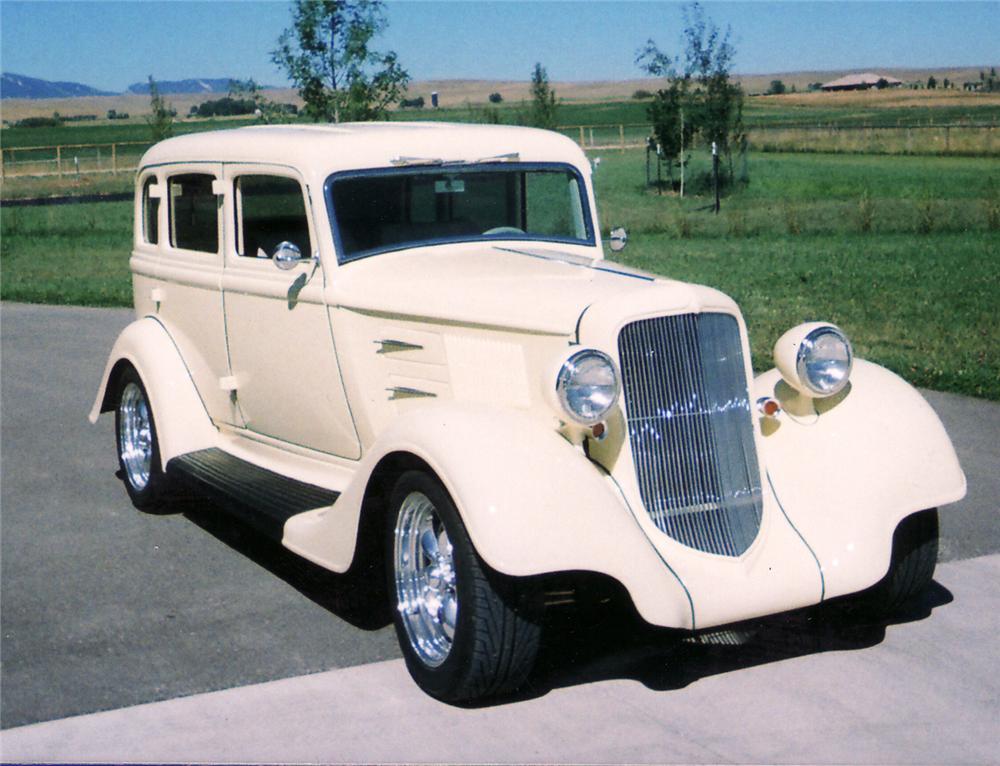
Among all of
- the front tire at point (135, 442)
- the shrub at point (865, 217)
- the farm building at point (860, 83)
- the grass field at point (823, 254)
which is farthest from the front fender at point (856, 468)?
the farm building at point (860, 83)

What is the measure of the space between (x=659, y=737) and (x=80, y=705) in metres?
2.03

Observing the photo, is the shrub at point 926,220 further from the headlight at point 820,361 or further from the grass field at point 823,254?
the headlight at point 820,361

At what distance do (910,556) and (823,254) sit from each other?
13625 millimetres

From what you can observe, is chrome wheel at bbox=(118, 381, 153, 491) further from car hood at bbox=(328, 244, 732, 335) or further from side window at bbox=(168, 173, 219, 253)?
car hood at bbox=(328, 244, 732, 335)

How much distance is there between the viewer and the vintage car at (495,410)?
412 cm

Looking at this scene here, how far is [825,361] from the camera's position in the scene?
4.88 meters

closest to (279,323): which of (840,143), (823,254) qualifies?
(823,254)

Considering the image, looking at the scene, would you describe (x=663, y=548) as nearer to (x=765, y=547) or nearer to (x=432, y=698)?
(x=765, y=547)

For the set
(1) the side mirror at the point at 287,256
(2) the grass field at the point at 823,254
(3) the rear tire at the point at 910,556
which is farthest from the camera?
(2) the grass field at the point at 823,254

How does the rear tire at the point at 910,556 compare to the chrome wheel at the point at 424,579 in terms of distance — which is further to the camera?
the rear tire at the point at 910,556

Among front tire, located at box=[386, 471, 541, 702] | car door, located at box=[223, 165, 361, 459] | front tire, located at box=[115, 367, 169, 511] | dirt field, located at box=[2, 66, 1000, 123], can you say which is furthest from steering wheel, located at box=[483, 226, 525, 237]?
dirt field, located at box=[2, 66, 1000, 123]

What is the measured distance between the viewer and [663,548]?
14.0ft

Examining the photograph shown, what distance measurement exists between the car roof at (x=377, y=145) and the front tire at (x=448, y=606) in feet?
6.16

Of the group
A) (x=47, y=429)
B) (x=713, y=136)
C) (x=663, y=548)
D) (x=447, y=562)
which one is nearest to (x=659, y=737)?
(x=663, y=548)
